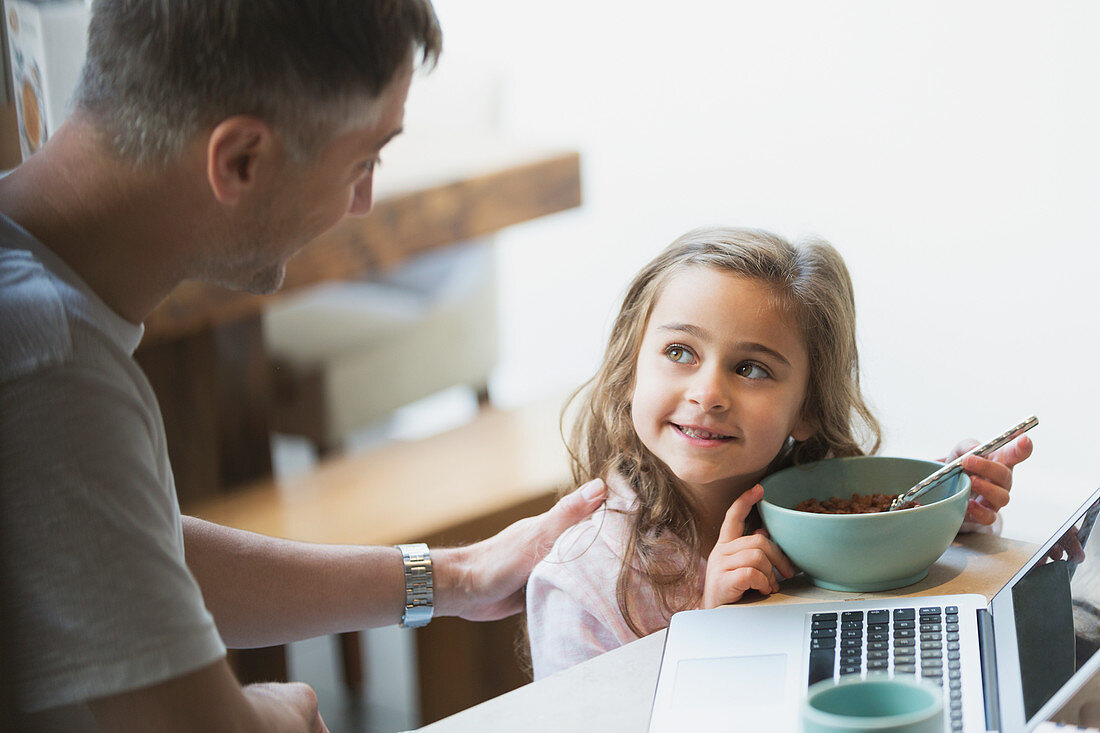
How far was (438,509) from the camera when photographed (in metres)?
1.89

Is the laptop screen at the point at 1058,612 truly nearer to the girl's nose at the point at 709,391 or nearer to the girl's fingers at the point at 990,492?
the girl's fingers at the point at 990,492

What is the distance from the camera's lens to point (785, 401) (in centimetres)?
104

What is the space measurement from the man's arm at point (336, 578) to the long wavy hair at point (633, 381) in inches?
2.2

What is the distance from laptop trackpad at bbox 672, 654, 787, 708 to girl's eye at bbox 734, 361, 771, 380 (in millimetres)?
272

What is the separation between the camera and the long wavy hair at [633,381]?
1.05m

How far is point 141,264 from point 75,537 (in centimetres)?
18

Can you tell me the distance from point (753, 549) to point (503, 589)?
0.89 feet

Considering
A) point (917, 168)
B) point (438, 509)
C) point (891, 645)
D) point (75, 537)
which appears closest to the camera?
point (75, 537)

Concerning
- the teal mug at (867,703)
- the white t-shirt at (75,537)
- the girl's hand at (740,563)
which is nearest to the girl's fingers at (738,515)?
the girl's hand at (740,563)

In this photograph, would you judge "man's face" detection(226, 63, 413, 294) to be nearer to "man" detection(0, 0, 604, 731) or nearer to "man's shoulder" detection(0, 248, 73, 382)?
"man" detection(0, 0, 604, 731)

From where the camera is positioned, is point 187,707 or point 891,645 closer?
point 187,707

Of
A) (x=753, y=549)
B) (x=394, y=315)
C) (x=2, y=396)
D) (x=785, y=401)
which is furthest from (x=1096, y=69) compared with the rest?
(x=2, y=396)

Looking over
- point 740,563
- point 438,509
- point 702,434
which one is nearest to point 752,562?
point 740,563

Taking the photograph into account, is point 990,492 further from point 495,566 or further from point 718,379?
point 495,566
